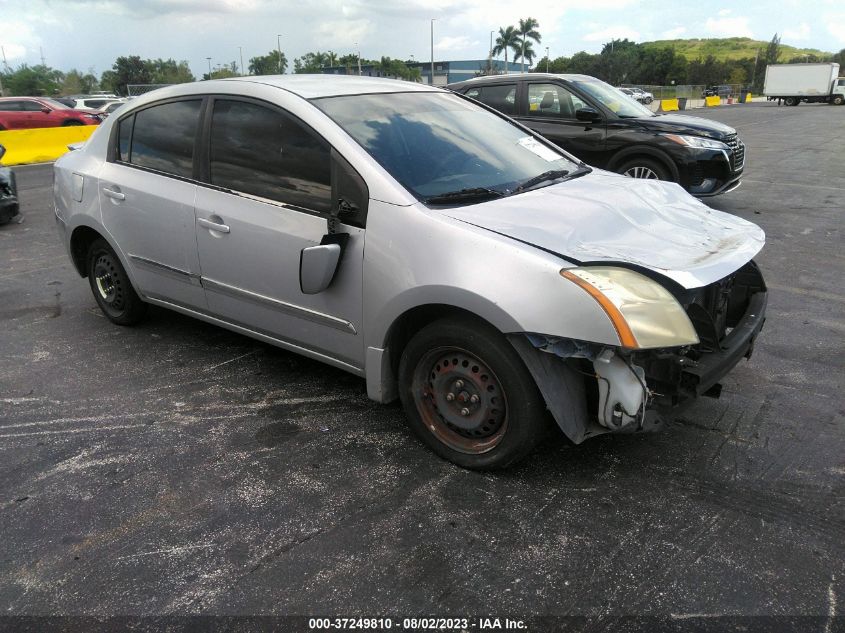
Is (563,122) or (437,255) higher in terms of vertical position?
(563,122)

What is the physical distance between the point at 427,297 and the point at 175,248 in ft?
6.23

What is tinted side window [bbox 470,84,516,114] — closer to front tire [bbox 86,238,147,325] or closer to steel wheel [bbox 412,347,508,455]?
front tire [bbox 86,238,147,325]

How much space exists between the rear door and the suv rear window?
18.9ft

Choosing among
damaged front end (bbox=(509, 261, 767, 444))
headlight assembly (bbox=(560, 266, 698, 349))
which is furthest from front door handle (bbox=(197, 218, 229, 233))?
headlight assembly (bbox=(560, 266, 698, 349))

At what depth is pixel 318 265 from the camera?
10.2ft

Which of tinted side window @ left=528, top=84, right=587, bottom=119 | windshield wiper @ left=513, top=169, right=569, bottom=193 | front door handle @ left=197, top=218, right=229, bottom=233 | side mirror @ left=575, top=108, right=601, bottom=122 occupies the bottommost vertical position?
front door handle @ left=197, top=218, right=229, bottom=233

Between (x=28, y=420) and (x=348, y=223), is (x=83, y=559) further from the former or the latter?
(x=348, y=223)

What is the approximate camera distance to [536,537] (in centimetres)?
259

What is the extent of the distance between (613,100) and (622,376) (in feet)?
24.3

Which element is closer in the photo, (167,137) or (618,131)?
(167,137)

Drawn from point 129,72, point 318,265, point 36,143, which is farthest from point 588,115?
point 129,72

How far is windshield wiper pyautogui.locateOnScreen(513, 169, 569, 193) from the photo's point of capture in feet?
11.3

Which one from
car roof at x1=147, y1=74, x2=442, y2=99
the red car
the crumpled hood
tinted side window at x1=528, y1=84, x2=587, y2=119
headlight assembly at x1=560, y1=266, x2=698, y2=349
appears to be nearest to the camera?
headlight assembly at x1=560, y1=266, x2=698, y2=349

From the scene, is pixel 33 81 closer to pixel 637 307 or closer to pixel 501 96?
pixel 501 96
